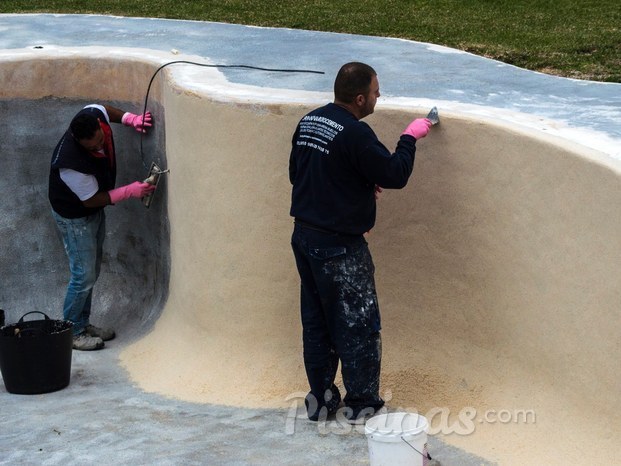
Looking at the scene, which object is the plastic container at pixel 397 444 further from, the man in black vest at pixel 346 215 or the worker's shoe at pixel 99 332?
the worker's shoe at pixel 99 332

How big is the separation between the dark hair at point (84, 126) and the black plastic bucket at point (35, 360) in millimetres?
1244

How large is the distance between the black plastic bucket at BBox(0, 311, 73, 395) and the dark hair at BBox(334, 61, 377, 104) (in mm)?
2506

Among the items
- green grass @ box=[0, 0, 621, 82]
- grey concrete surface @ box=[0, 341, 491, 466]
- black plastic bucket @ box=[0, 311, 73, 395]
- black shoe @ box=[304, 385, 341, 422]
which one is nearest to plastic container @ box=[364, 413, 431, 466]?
grey concrete surface @ box=[0, 341, 491, 466]

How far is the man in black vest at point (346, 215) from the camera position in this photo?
5277 mm

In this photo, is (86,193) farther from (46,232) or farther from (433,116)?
(433,116)

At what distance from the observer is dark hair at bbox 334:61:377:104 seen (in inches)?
211

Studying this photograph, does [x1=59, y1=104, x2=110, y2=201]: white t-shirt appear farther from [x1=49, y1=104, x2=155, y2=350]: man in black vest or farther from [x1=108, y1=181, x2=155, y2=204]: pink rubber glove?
[x1=108, y1=181, x2=155, y2=204]: pink rubber glove

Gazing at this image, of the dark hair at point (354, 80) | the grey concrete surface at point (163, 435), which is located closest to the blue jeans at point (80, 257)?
the grey concrete surface at point (163, 435)

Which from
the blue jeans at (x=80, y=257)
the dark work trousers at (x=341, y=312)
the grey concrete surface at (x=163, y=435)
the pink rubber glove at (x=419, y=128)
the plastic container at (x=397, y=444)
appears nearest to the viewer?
the plastic container at (x=397, y=444)

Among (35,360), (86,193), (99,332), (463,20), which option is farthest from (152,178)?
(463,20)

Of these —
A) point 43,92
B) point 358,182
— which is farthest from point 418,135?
point 43,92

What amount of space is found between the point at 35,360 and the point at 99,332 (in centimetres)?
111

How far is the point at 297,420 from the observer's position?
18.9 feet

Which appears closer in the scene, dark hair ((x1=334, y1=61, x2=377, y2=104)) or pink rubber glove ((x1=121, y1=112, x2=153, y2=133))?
dark hair ((x1=334, y1=61, x2=377, y2=104))
